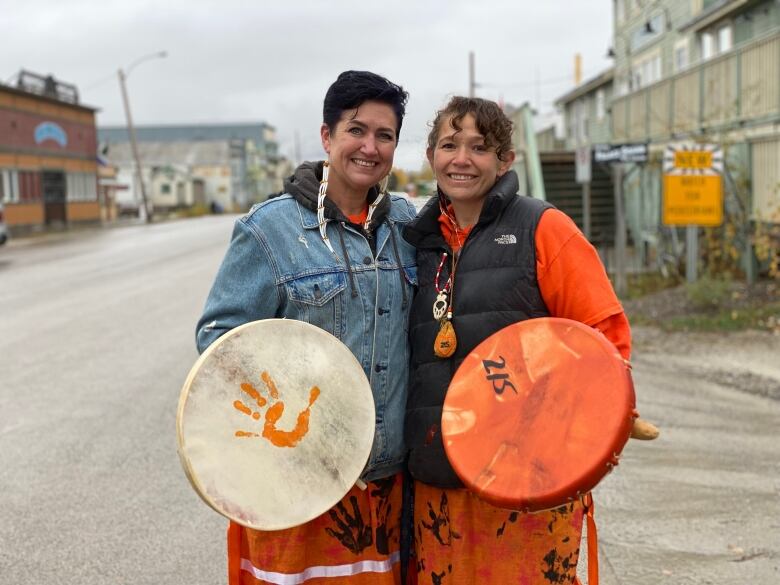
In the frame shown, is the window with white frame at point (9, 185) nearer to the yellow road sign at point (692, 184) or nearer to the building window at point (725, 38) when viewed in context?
the building window at point (725, 38)

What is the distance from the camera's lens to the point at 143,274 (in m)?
15.9

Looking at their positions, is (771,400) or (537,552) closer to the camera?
(537,552)

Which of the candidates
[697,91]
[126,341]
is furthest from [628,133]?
[126,341]

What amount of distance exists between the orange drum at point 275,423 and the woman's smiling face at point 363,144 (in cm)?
49

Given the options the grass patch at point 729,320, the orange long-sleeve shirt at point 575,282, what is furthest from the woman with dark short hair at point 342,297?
the grass patch at point 729,320

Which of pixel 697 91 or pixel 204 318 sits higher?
pixel 697 91

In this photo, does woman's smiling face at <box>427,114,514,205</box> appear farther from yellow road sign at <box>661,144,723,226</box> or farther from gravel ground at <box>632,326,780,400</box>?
yellow road sign at <box>661,144,723,226</box>

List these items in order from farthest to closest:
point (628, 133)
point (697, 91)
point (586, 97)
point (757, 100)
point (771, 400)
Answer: point (586, 97), point (628, 133), point (697, 91), point (757, 100), point (771, 400)

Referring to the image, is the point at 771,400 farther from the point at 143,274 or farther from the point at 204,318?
the point at 143,274

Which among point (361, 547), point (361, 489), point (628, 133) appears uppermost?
A: point (628, 133)

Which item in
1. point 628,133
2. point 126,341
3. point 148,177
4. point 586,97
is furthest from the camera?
point 148,177

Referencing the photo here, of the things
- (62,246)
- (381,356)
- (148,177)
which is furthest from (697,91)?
(148,177)

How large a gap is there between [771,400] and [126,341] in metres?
A: 6.14

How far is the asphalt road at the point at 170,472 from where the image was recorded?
3756 mm
